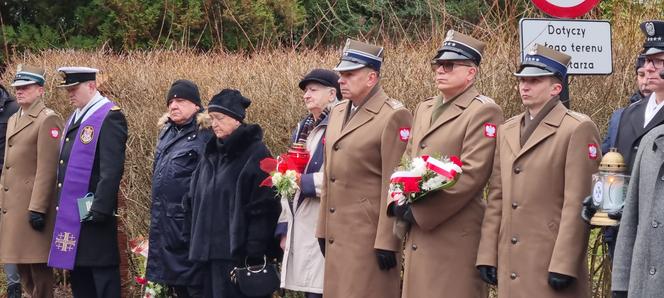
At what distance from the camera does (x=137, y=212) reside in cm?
1188

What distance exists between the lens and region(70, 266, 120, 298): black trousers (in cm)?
1087

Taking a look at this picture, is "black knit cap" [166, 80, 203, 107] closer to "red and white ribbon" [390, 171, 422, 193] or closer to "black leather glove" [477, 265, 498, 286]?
"red and white ribbon" [390, 171, 422, 193]

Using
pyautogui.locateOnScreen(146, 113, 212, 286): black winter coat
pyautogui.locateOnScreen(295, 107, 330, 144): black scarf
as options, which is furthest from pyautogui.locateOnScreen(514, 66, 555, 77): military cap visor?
pyautogui.locateOnScreen(146, 113, 212, 286): black winter coat

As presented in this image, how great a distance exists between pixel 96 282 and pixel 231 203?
2118 millimetres

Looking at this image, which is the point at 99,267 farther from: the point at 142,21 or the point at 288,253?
the point at 142,21

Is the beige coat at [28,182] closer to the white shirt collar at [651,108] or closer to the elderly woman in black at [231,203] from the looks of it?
the elderly woman in black at [231,203]

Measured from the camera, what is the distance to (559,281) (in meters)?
7.02

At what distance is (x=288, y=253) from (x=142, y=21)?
461 inches

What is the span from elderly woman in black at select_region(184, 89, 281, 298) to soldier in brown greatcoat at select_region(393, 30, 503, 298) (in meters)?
1.59

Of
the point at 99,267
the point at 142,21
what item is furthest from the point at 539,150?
the point at 142,21

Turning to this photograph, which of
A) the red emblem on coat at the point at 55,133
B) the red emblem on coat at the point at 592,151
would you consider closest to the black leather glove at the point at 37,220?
the red emblem on coat at the point at 55,133

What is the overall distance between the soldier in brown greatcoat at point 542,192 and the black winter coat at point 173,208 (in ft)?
10.4

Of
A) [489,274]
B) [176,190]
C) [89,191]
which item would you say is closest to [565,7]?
[489,274]

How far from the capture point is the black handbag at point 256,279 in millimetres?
9094
